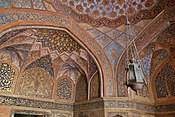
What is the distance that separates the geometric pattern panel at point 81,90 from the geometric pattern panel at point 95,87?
389 mm

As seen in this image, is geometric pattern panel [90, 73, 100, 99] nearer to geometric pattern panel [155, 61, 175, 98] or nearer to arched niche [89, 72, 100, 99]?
arched niche [89, 72, 100, 99]

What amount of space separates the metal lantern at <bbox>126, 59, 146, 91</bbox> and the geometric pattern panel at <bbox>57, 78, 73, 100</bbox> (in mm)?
4166

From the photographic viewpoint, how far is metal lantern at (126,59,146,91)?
311 cm

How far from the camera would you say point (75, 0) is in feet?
19.2

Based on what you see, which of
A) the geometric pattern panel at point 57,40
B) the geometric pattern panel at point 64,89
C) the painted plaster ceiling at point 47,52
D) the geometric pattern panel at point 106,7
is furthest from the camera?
the geometric pattern panel at point 64,89

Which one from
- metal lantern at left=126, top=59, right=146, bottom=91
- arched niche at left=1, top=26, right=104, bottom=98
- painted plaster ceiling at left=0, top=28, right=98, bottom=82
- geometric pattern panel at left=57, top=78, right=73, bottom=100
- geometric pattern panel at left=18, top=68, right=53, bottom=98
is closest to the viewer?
metal lantern at left=126, top=59, right=146, bottom=91

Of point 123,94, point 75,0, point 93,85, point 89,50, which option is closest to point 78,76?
point 93,85

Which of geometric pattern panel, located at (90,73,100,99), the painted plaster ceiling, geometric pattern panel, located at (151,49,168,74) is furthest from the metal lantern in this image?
geometric pattern panel, located at (151,49,168,74)

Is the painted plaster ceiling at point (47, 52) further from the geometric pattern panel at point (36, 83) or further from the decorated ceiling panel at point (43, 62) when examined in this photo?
the geometric pattern panel at point (36, 83)

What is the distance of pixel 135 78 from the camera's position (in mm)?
3209

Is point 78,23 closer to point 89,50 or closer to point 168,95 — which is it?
point 89,50

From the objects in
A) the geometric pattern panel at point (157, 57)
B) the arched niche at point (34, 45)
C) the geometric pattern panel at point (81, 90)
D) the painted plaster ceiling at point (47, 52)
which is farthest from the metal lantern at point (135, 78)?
the geometric pattern panel at point (81, 90)

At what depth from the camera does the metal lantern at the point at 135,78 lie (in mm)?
3109

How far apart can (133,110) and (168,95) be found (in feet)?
5.06
